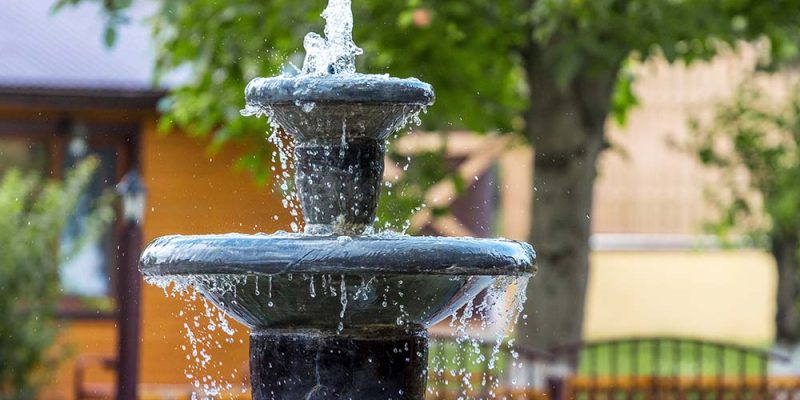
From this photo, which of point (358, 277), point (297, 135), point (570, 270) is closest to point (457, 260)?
point (358, 277)

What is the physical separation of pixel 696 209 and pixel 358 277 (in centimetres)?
1736

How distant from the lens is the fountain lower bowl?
14.2 feet

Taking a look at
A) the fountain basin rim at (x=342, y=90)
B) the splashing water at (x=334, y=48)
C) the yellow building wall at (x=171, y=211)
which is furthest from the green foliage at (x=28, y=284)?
the fountain basin rim at (x=342, y=90)

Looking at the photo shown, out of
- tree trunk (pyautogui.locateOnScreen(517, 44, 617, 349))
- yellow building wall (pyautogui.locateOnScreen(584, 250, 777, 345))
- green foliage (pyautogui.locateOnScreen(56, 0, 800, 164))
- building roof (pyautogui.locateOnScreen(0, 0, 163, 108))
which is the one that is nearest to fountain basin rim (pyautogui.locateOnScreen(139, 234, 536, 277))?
green foliage (pyautogui.locateOnScreen(56, 0, 800, 164))

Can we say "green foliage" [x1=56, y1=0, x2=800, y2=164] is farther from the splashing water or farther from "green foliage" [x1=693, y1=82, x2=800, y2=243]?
"green foliage" [x1=693, y1=82, x2=800, y2=243]

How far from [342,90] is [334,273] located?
1.77 ft

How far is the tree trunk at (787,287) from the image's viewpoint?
61.4ft

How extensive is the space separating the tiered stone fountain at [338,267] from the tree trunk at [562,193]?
18.2 ft

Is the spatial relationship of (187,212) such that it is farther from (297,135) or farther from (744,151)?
(297,135)

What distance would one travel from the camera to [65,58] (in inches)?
584

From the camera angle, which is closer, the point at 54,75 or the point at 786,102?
the point at 54,75

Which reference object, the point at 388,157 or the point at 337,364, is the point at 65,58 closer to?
the point at 388,157

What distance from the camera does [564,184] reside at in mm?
10500

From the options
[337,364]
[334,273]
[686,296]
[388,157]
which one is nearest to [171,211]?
[388,157]
